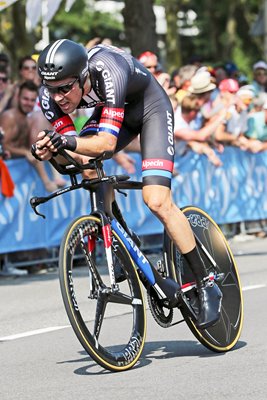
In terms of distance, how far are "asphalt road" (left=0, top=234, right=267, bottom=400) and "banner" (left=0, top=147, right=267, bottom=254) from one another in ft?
9.61

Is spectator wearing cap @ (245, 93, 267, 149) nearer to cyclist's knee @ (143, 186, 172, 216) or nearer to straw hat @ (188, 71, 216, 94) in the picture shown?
straw hat @ (188, 71, 216, 94)

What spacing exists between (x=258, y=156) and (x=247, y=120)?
0.58m

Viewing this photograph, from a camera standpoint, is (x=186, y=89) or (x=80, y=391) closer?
(x=80, y=391)

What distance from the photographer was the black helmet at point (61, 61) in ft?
20.6

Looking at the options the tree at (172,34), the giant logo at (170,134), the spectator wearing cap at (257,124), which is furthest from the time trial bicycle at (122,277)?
the tree at (172,34)

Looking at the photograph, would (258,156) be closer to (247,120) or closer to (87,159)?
(247,120)

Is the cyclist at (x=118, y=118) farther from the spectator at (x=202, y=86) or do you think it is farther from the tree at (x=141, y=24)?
the tree at (x=141, y=24)

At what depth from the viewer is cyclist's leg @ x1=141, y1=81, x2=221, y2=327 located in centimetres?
680

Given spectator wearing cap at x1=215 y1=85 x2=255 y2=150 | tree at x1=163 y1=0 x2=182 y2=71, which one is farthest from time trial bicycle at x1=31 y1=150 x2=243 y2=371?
tree at x1=163 y1=0 x2=182 y2=71

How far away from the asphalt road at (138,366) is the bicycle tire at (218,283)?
0.35 feet

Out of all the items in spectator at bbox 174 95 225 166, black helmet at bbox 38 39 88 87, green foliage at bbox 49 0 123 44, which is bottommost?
black helmet at bbox 38 39 88 87

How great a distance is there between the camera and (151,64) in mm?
14625

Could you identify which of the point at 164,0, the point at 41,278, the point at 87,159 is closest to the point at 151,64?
the point at 41,278

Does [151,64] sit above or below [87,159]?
above
